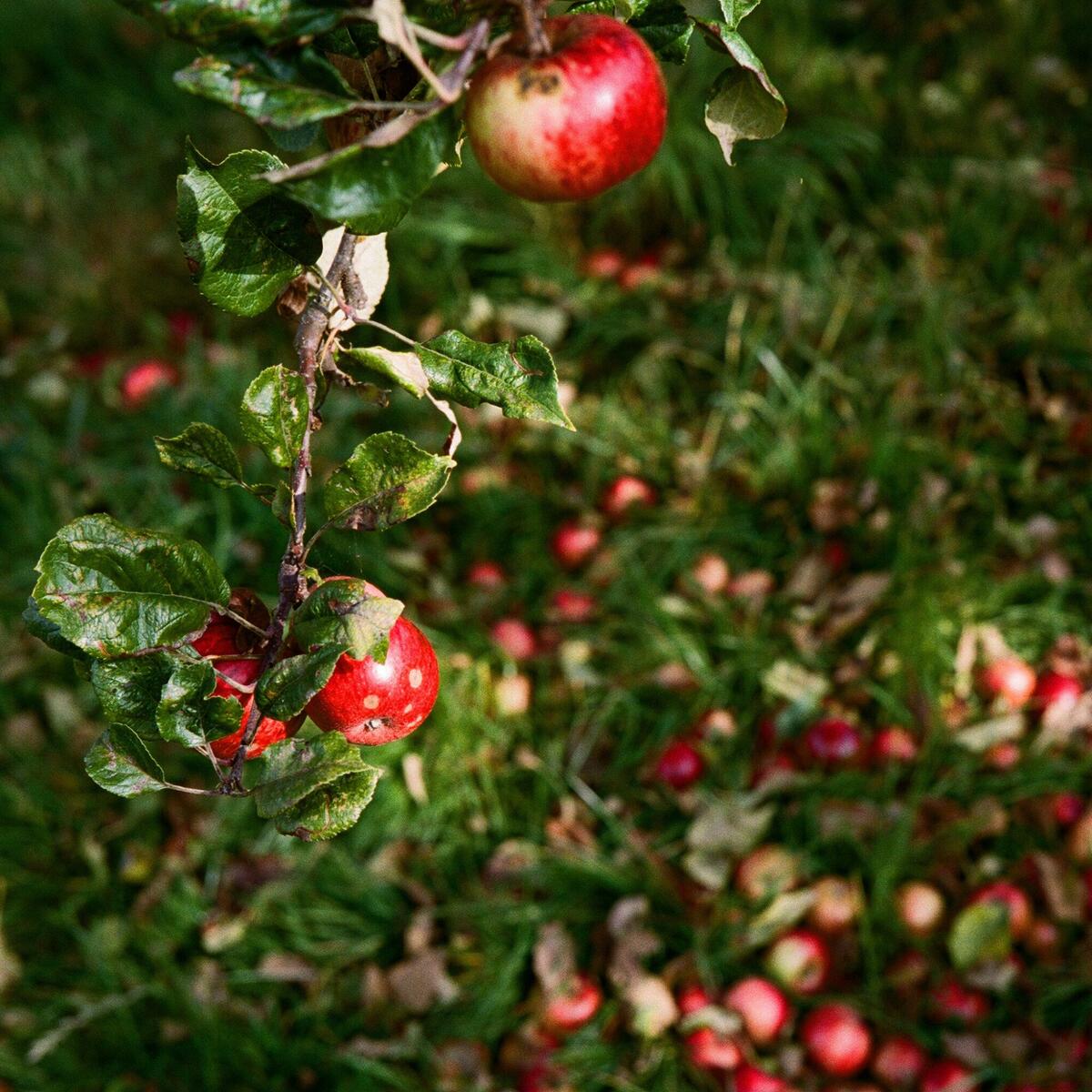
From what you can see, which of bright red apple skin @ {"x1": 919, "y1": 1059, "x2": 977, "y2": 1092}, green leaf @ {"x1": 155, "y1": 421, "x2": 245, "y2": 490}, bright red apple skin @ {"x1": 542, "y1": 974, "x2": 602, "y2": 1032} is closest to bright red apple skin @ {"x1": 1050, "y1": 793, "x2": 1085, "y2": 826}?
bright red apple skin @ {"x1": 919, "y1": 1059, "x2": 977, "y2": 1092}

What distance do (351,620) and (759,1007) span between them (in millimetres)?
1206

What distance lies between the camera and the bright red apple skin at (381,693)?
0.60 meters

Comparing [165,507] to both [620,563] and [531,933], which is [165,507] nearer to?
[620,563]

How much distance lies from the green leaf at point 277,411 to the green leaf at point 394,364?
4cm

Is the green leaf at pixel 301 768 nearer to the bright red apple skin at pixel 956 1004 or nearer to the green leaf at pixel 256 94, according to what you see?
the green leaf at pixel 256 94

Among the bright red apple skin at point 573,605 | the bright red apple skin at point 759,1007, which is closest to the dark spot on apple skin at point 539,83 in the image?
the bright red apple skin at point 759,1007


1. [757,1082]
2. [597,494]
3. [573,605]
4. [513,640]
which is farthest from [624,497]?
[757,1082]

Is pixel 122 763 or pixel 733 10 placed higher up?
pixel 733 10

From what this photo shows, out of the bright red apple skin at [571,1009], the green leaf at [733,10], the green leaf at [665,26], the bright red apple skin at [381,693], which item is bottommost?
the bright red apple skin at [571,1009]

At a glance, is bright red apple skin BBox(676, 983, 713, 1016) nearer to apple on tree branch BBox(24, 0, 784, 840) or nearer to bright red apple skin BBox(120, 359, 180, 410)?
apple on tree branch BBox(24, 0, 784, 840)

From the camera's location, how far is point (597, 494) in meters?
2.18

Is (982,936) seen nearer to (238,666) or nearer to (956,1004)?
(956,1004)

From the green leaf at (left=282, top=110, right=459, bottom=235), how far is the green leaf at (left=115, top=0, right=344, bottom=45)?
47 millimetres

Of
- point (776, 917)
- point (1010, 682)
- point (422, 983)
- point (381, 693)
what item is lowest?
point (422, 983)
